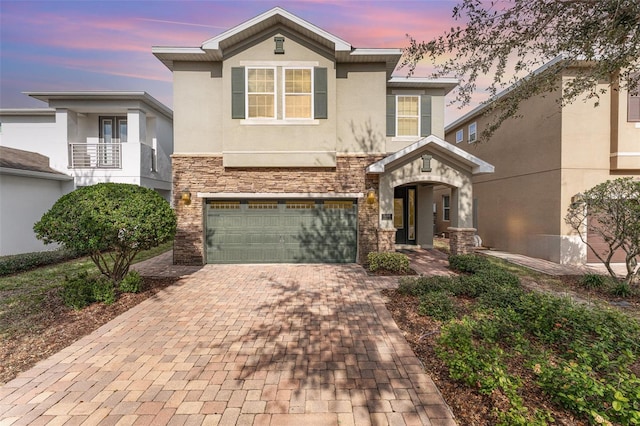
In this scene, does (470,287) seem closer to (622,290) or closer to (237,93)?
(622,290)

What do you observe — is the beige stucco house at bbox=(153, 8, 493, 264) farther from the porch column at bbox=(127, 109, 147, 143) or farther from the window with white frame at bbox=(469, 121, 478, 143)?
the window with white frame at bbox=(469, 121, 478, 143)

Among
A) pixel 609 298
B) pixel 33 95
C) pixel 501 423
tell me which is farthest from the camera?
pixel 33 95

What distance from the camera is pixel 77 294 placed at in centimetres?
590

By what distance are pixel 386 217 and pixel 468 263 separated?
296 cm

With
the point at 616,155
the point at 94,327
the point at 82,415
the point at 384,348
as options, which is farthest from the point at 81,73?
the point at 616,155

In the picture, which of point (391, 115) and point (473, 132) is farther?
point (473, 132)

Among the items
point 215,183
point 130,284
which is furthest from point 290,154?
point 130,284

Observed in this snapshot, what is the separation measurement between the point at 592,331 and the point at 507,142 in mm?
11149

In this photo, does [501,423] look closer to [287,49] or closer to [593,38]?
[593,38]

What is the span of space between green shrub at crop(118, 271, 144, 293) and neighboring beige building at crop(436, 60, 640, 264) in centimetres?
1408

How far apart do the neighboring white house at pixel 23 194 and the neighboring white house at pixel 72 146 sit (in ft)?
0.08

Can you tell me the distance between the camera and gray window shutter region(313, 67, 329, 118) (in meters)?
9.60

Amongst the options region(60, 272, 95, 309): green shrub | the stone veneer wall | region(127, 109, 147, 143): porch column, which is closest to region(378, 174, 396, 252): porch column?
the stone veneer wall

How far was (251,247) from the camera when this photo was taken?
33.1 ft
